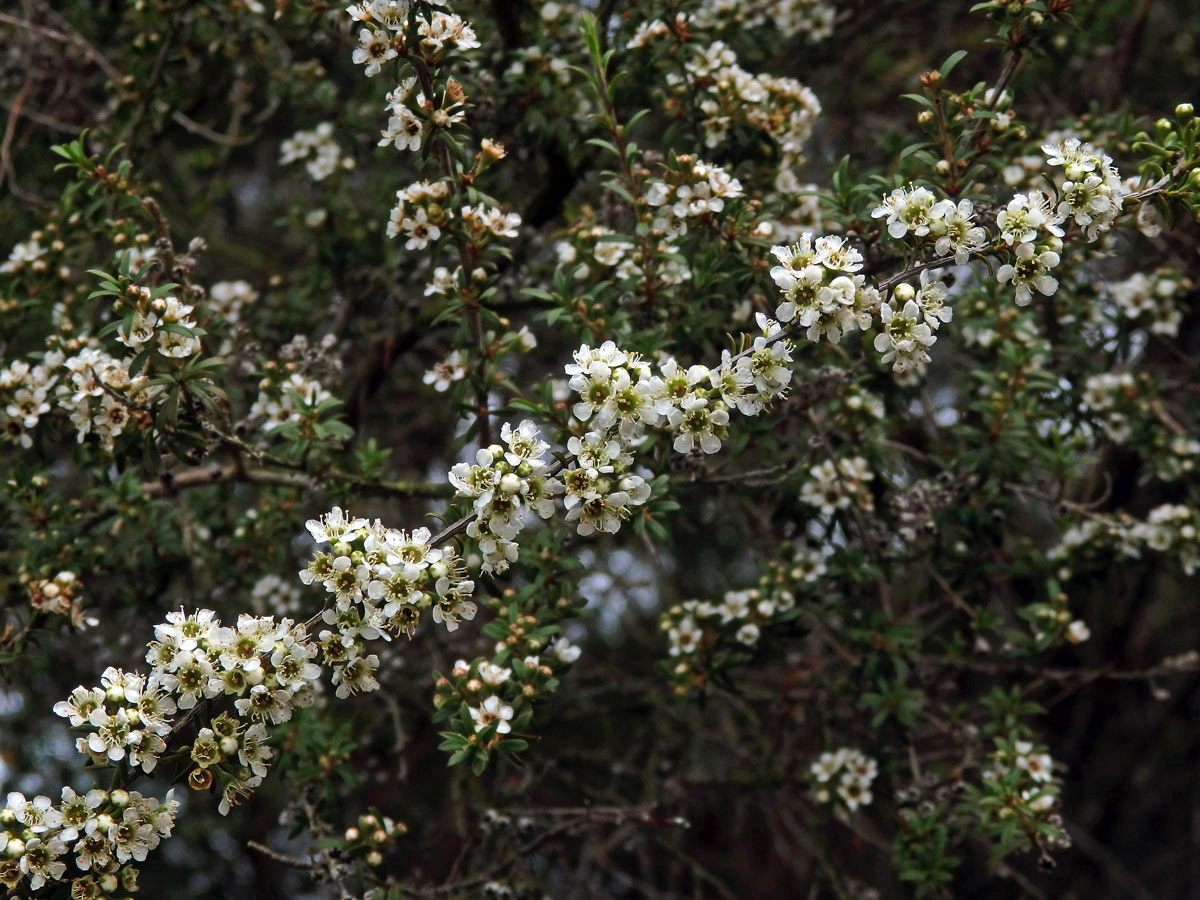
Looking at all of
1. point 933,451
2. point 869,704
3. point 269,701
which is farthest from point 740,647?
point 269,701

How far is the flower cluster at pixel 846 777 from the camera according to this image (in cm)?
409

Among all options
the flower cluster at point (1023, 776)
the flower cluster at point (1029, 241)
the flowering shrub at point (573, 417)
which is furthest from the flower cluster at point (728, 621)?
the flower cluster at point (1029, 241)

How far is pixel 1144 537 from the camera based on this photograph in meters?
4.20

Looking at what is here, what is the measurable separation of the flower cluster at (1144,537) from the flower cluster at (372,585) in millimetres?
2622

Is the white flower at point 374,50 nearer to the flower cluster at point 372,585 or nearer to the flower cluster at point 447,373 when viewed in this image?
the flower cluster at point 447,373

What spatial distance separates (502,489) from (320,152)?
2.70 meters

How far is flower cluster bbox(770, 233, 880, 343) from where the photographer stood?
2.61 metres

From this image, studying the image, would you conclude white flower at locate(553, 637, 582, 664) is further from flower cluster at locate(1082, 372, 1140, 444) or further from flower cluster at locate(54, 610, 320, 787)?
flower cluster at locate(1082, 372, 1140, 444)

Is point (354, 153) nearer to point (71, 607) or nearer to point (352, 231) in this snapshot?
point (352, 231)

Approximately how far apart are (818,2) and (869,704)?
2.92 meters

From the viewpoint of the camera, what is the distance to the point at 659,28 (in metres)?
3.87

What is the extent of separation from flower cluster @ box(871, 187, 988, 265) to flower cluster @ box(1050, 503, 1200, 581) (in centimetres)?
180

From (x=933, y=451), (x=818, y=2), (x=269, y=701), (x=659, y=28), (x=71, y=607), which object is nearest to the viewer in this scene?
(x=269, y=701)

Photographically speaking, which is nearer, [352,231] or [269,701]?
[269,701]
